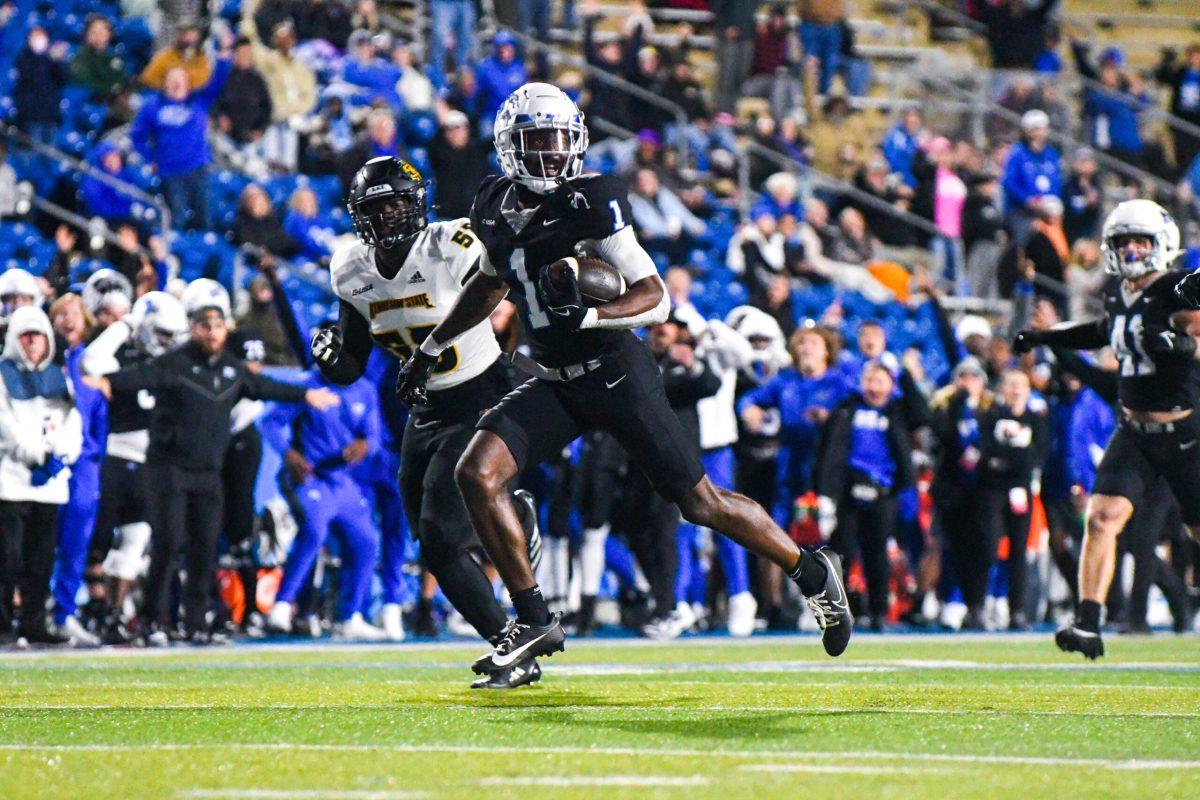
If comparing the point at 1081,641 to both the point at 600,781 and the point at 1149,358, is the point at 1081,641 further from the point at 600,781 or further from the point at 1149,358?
the point at 600,781

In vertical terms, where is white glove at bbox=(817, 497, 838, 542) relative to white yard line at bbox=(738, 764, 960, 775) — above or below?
above

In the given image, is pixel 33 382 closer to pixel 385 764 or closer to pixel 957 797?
pixel 385 764

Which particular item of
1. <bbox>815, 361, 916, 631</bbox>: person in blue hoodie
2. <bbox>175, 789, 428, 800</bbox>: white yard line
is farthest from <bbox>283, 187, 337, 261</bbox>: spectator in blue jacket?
<bbox>175, 789, 428, 800</bbox>: white yard line

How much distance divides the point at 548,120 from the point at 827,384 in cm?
701

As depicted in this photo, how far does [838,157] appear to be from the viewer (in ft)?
67.5

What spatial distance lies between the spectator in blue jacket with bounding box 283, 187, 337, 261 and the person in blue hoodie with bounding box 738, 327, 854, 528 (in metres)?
3.61

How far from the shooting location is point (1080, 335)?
30.7ft

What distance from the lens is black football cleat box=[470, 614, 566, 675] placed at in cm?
711

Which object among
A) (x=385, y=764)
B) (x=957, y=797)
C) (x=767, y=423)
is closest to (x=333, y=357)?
(x=385, y=764)

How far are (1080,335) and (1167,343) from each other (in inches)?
18.2

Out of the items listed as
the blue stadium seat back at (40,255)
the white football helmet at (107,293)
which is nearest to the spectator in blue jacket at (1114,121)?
the blue stadium seat back at (40,255)

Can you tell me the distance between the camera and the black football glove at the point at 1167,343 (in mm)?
8977

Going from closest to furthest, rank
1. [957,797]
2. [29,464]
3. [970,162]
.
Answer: [957,797]
[29,464]
[970,162]

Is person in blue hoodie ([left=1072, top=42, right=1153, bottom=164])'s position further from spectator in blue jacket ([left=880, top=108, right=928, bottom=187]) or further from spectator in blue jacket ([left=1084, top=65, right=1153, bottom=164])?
spectator in blue jacket ([left=880, top=108, right=928, bottom=187])
